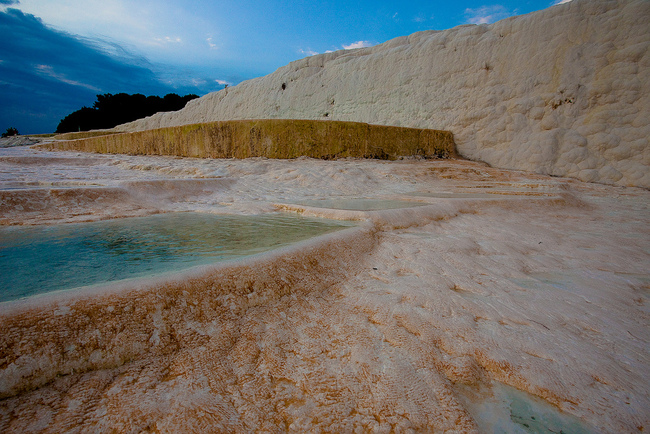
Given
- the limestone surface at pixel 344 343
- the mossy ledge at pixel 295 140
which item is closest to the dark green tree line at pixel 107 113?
the mossy ledge at pixel 295 140

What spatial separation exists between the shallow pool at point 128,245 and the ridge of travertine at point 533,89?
5856 millimetres

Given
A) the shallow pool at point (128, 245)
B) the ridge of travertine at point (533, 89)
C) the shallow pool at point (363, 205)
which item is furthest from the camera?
the ridge of travertine at point (533, 89)

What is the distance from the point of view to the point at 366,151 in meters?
6.39

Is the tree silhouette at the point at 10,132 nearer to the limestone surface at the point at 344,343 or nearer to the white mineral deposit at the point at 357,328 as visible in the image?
the white mineral deposit at the point at 357,328

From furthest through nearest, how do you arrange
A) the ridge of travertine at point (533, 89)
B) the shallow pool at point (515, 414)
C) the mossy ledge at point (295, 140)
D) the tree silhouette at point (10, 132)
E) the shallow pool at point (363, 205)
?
the tree silhouette at point (10, 132) < the mossy ledge at point (295, 140) < the ridge of travertine at point (533, 89) < the shallow pool at point (363, 205) < the shallow pool at point (515, 414)

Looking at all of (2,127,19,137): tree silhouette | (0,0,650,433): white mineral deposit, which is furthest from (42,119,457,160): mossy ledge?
(2,127,19,137): tree silhouette

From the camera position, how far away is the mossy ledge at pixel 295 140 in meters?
6.02

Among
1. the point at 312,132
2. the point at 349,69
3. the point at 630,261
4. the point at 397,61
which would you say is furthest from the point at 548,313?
the point at 349,69

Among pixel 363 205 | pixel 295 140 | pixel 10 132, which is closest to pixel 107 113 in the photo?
pixel 10 132

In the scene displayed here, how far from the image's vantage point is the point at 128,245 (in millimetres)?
1729

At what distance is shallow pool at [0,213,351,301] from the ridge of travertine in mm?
5856

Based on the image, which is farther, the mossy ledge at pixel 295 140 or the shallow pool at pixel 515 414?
the mossy ledge at pixel 295 140

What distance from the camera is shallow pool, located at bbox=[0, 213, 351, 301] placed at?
1.24 metres

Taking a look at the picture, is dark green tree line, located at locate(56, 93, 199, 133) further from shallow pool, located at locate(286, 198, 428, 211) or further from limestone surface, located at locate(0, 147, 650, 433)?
limestone surface, located at locate(0, 147, 650, 433)
